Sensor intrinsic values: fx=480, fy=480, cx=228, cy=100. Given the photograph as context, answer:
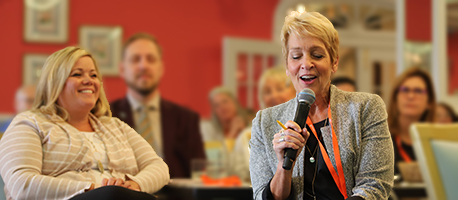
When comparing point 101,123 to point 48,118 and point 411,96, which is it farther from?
point 411,96

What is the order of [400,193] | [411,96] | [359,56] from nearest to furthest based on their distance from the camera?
[400,193] < [411,96] < [359,56]

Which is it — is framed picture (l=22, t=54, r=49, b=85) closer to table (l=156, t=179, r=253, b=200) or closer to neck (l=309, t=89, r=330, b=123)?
table (l=156, t=179, r=253, b=200)

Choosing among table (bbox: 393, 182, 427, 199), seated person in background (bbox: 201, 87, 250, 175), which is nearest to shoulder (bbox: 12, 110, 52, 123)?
table (bbox: 393, 182, 427, 199)

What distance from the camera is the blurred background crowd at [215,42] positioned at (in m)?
4.87

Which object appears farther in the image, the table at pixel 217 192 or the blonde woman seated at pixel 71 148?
the table at pixel 217 192

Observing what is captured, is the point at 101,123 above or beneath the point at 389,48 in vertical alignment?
beneath

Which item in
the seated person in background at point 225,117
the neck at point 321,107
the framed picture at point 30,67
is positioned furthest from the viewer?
the framed picture at point 30,67

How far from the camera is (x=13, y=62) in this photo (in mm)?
5520

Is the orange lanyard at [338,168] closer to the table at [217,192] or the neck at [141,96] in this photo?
the table at [217,192]

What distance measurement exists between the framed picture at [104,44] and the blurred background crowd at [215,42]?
0.01 meters

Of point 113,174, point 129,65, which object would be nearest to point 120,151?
point 113,174

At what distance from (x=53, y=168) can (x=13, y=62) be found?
4885 millimetres

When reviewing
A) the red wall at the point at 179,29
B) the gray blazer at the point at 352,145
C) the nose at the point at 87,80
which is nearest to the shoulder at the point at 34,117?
the nose at the point at 87,80

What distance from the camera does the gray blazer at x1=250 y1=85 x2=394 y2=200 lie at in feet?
3.18
